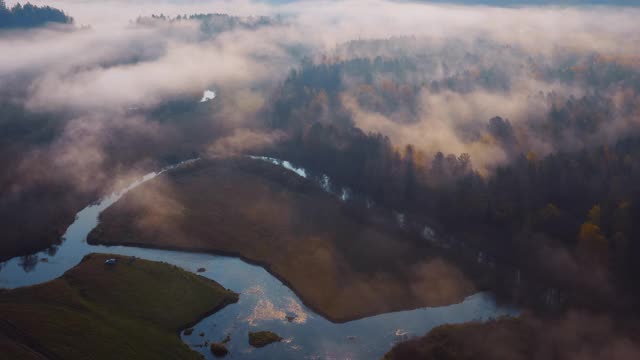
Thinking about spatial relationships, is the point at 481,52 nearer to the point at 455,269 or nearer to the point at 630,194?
the point at 630,194

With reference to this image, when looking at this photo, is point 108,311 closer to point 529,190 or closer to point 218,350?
point 218,350

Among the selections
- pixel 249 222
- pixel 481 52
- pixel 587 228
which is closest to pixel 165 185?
pixel 249 222

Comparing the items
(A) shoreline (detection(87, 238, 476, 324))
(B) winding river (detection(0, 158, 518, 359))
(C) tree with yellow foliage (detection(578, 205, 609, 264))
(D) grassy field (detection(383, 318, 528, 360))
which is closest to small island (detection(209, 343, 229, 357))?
(B) winding river (detection(0, 158, 518, 359))

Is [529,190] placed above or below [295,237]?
above

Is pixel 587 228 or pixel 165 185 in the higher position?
pixel 587 228

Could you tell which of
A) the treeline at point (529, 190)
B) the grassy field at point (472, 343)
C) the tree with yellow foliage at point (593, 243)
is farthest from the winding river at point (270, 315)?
the tree with yellow foliage at point (593, 243)

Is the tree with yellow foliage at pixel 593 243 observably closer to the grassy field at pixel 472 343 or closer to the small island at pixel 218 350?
the grassy field at pixel 472 343

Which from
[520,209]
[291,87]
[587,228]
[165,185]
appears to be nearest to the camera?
[587,228]

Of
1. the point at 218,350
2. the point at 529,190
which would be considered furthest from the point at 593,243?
the point at 218,350

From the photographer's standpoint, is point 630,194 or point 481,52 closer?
point 630,194
